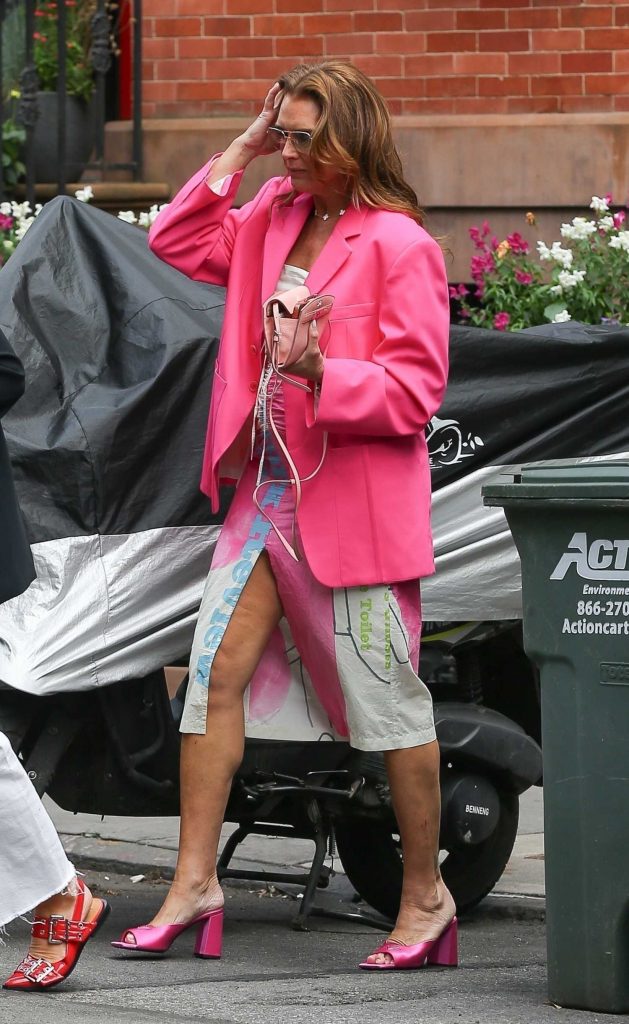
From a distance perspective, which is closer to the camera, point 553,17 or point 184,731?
point 184,731

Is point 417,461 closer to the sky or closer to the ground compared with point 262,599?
closer to the sky

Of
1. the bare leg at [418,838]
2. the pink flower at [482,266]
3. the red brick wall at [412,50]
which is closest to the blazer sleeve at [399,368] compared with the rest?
the bare leg at [418,838]

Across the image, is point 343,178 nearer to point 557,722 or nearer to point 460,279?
point 557,722

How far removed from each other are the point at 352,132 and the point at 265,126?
280mm

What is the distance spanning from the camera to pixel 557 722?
12.9 feet

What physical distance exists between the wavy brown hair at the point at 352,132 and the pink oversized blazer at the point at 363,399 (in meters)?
0.06

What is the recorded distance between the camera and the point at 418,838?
4.34 metres

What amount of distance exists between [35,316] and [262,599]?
101 cm

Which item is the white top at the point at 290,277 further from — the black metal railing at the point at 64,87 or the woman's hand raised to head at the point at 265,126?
the black metal railing at the point at 64,87

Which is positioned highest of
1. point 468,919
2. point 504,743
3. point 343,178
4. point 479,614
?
point 343,178

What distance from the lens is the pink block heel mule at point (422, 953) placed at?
430cm

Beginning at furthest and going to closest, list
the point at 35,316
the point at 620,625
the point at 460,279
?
the point at 460,279 < the point at 35,316 < the point at 620,625

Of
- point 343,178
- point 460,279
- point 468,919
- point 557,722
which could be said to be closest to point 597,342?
point 343,178

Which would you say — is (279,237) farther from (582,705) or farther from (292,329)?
(582,705)
